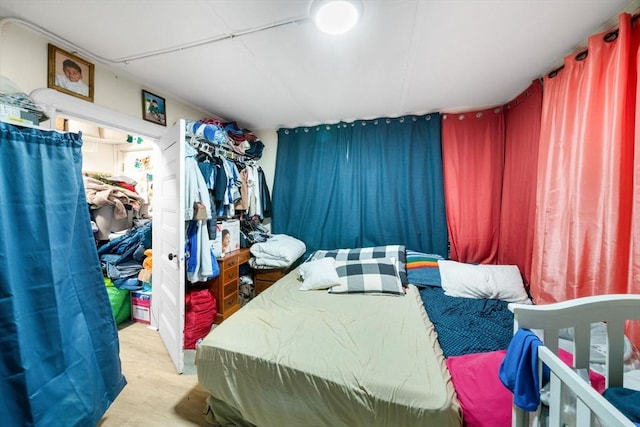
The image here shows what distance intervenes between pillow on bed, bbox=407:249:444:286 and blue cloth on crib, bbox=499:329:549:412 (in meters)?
1.42

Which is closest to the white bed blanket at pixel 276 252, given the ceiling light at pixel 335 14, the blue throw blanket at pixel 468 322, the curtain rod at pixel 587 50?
the blue throw blanket at pixel 468 322

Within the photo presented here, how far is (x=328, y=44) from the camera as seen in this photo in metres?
1.49

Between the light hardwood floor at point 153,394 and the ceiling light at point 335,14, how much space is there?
2.39 meters

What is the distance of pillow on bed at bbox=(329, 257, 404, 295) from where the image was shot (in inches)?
81.6

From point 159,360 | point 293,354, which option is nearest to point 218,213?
point 159,360

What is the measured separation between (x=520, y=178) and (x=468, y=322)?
4.72 feet

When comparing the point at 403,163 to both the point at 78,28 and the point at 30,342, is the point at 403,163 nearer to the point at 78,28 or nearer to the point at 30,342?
the point at 78,28

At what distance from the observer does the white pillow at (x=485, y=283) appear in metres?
1.94

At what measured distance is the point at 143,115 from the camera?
2.05 meters

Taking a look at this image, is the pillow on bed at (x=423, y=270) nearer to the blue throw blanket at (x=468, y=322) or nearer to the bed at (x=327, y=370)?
the blue throw blanket at (x=468, y=322)

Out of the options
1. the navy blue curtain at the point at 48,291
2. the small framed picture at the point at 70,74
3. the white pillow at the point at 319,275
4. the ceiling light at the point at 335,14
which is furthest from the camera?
the white pillow at the point at 319,275

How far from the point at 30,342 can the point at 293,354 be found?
1124 mm

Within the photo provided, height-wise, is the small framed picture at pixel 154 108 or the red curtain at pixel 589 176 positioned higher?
the small framed picture at pixel 154 108

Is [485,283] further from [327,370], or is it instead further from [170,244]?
[170,244]
